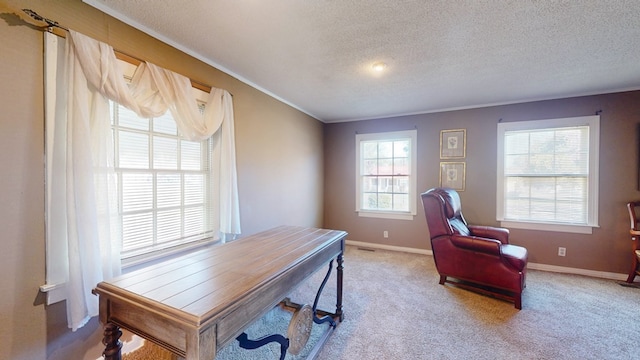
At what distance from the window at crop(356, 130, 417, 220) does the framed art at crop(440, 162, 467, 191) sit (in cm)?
43

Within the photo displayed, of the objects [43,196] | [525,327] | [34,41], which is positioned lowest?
[525,327]

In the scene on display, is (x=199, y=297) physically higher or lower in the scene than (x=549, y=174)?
lower

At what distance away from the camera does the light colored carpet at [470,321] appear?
1776 mm

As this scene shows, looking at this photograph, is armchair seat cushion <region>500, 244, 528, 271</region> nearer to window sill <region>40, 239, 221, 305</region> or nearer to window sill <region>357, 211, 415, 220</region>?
window sill <region>357, 211, 415, 220</region>

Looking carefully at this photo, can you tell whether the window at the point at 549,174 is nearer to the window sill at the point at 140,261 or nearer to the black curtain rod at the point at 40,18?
the window sill at the point at 140,261

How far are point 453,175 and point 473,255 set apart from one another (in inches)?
61.0

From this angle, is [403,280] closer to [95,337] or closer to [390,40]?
[390,40]

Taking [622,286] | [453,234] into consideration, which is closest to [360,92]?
[453,234]

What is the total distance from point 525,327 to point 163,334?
8.77 feet

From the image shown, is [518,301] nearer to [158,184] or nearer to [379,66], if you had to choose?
[379,66]

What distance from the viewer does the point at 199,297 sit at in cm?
100

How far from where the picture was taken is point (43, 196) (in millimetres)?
1395

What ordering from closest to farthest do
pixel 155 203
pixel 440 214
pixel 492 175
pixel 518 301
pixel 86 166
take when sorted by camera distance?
pixel 86 166
pixel 155 203
pixel 518 301
pixel 440 214
pixel 492 175

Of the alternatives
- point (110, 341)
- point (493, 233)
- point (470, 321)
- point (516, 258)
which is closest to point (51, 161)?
point (110, 341)
